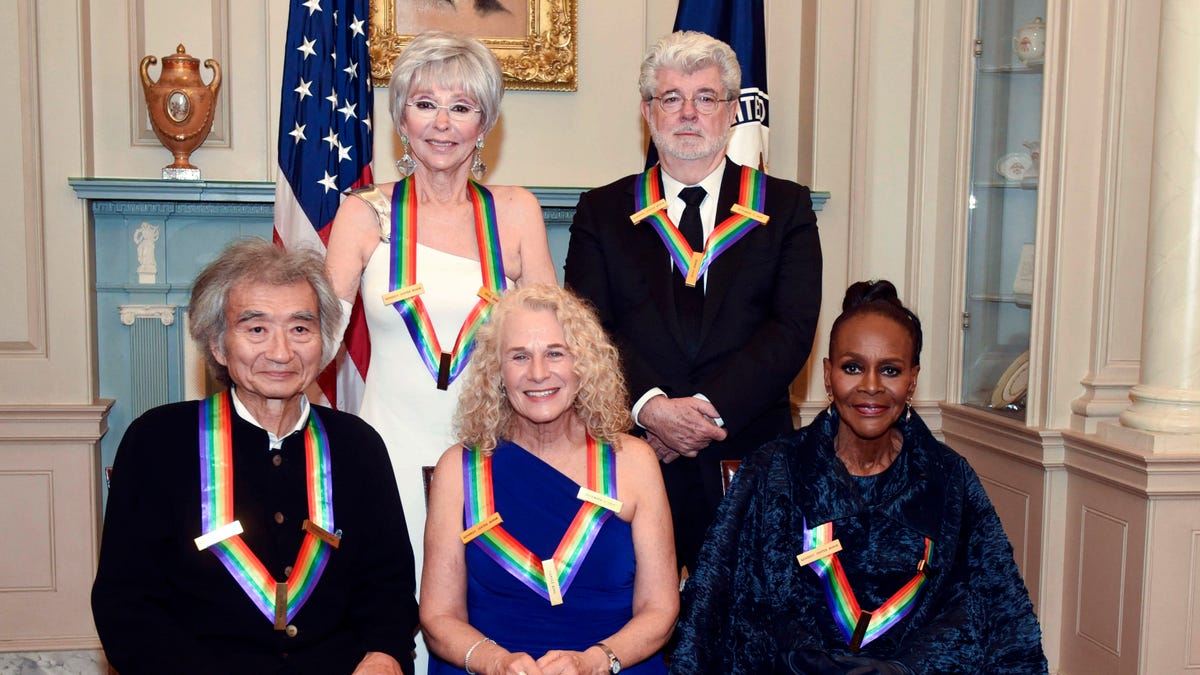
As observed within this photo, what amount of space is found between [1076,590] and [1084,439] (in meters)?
0.54

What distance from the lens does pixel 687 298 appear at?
268cm

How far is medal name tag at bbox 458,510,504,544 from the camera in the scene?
222 centimetres

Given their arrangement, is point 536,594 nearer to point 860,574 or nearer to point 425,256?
point 860,574

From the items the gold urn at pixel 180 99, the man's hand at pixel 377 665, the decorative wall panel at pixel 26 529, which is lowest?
the decorative wall panel at pixel 26 529

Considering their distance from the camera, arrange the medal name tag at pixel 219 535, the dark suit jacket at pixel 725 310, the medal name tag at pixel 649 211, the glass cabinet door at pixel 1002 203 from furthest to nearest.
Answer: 1. the glass cabinet door at pixel 1002 203
2. the medal name tag at pixel 649 211
3. the dark suit jacket at pixel 725 310
4. the medal name tag at pixel 219 535

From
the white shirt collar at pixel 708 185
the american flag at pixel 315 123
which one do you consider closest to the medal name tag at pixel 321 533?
the white shirt collar at pixel 708 185

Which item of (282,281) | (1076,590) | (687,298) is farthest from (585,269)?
(1076,590)

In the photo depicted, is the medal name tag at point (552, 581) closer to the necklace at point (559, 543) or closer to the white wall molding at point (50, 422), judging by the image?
the necklace at point (559, 543)

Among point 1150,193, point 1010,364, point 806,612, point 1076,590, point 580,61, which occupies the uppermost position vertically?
point 580,61

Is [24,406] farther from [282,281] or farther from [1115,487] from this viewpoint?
[1115,487]

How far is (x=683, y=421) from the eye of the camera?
2535 millimetres

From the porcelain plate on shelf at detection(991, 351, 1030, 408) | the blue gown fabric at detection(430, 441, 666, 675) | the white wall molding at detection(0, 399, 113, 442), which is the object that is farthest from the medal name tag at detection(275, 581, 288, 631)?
the porcelain plate on shelf at detection(991, 351, 1030, 408)

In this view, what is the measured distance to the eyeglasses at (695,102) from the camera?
267 centimetres

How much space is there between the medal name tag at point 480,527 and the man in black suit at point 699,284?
1.67 ft
